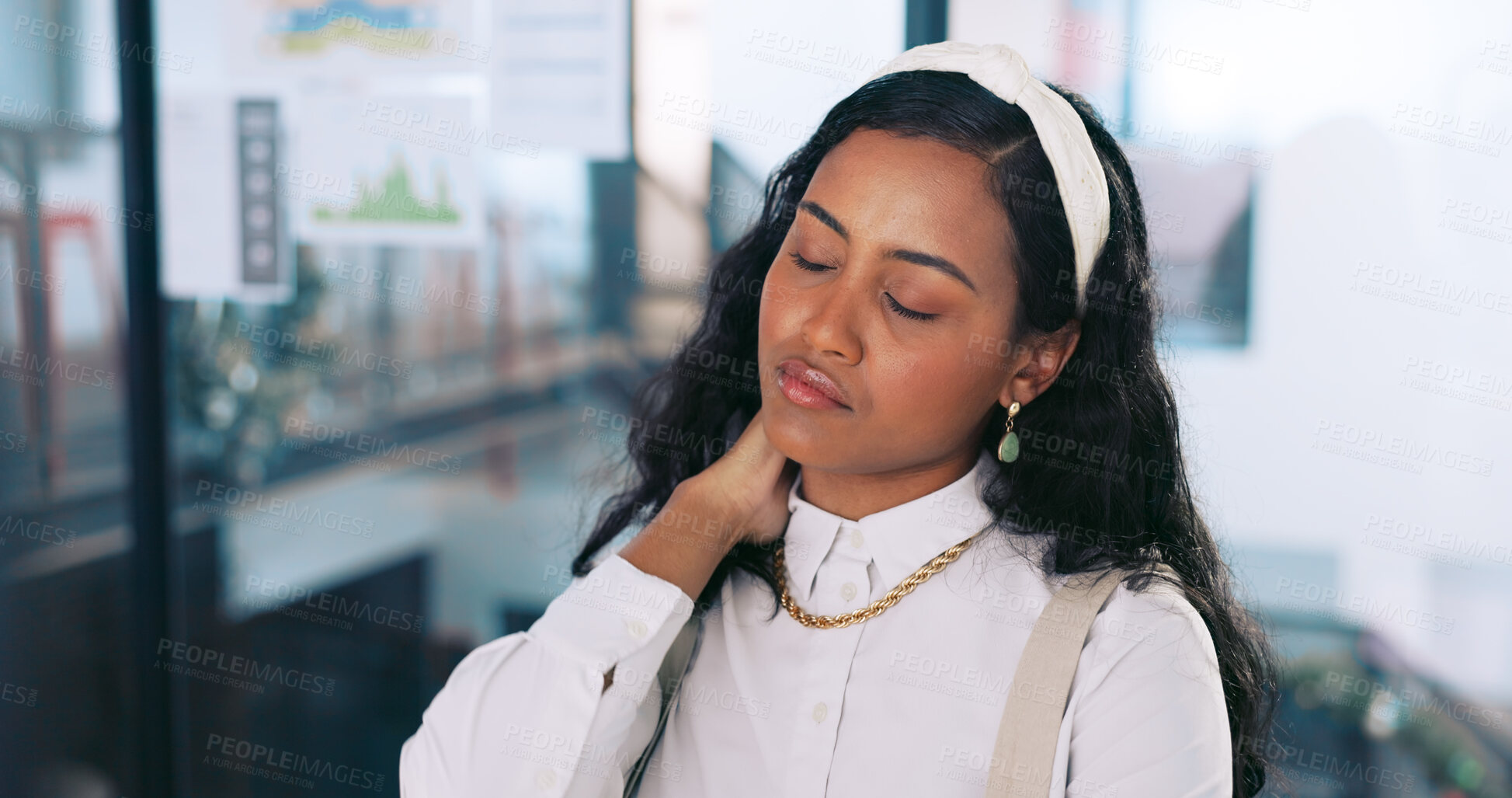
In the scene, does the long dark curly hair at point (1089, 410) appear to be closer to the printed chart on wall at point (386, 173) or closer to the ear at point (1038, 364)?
the ear at point (1038, 364)

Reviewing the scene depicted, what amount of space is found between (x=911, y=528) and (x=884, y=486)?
63 millimetres

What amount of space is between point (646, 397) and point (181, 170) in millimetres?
1854

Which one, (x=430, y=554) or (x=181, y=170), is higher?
(x=181, y=170)

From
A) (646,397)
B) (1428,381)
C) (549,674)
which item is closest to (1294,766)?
(1428,381)

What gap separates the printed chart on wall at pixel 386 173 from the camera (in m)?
2.45

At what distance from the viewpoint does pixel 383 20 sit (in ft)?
8.08

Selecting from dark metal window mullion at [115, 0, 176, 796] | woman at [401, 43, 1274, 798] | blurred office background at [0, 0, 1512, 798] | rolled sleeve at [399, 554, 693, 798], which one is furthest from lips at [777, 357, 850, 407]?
dark metal window mullion at [115, 0, 176, 796]

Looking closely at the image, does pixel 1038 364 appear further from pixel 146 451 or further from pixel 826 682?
pixel 146 451

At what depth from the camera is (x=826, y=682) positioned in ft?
3.59

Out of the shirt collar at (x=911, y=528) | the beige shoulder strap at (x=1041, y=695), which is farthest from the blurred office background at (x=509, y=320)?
the beige shoulder strap at (x=1041, y=695)

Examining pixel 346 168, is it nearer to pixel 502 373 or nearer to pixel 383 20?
pixel 383 20

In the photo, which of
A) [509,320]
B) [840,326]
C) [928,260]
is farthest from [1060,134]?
[509,320]

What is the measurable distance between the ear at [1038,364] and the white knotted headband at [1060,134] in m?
0.04

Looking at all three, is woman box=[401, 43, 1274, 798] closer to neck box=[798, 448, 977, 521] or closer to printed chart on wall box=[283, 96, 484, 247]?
neck box=[798, 448, 977, 521]
